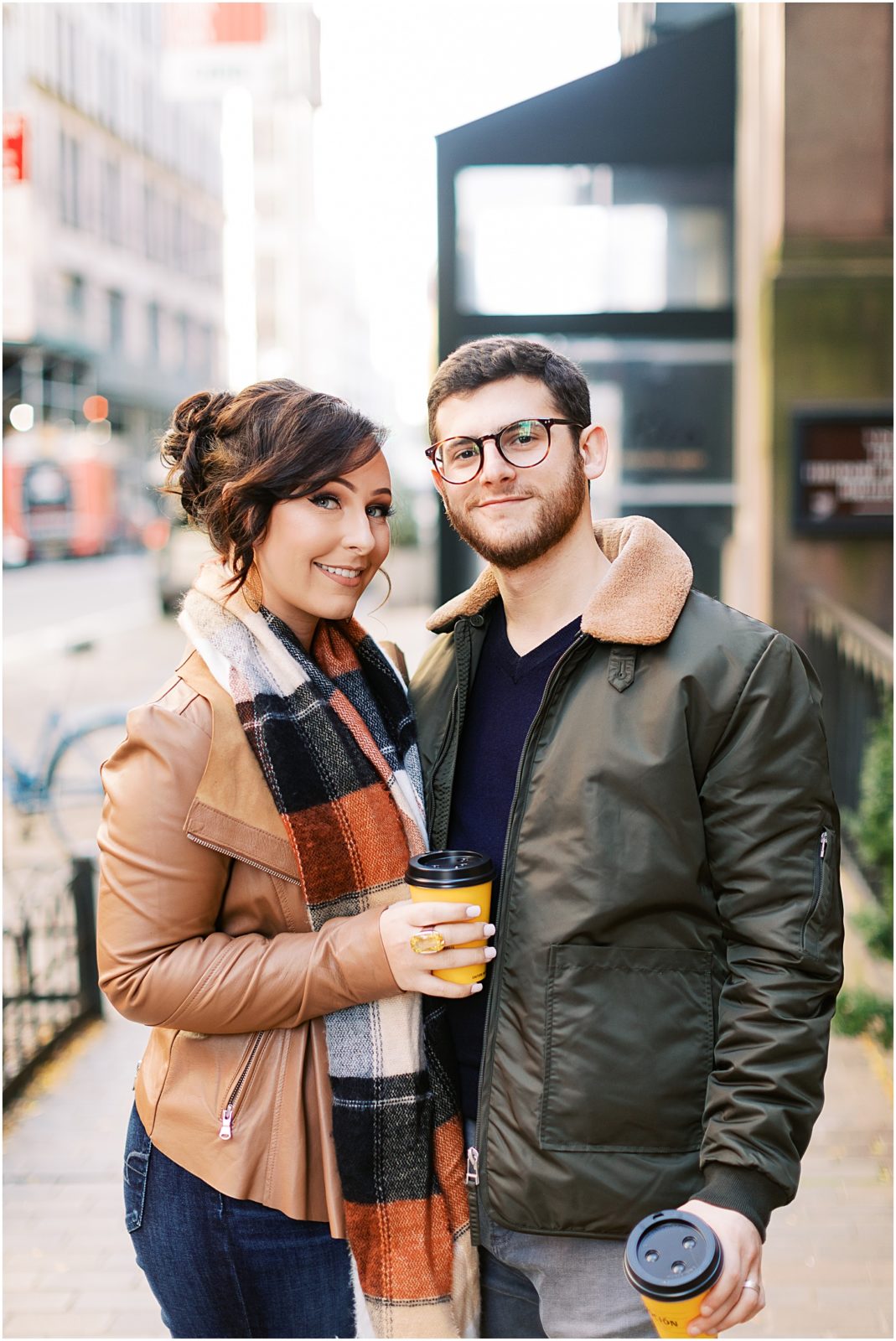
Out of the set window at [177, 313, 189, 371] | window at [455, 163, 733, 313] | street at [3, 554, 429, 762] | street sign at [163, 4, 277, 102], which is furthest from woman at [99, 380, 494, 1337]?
window at [177, 313, 189, 371]

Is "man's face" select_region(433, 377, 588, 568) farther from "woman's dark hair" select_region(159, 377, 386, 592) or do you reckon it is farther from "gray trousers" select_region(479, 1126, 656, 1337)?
"gray trousers" select_region(479, 1126, 656, 1337)

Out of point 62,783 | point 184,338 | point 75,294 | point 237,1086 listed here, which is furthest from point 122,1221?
point 184,338

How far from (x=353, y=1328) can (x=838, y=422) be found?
600cm

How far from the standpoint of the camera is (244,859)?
1958mm

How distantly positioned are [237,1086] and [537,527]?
3.75 feet

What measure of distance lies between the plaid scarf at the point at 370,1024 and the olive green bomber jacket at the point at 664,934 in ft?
0.52

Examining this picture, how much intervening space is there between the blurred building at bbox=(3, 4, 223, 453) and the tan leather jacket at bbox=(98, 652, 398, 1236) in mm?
28775

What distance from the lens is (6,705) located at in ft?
43.4

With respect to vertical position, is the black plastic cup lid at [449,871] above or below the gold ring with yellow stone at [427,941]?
above

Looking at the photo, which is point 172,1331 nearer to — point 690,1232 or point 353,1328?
point 353,1328

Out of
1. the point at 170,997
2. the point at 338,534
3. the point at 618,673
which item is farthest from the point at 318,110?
the point at 170,997

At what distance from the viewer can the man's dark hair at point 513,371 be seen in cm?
210

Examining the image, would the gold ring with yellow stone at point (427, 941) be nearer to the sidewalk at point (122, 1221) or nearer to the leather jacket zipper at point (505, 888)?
the leather jacket zipper at point (505, 888)

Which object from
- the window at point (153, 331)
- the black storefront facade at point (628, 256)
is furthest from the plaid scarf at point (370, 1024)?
the window at point (153, 331)
